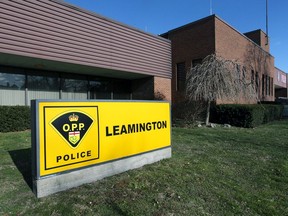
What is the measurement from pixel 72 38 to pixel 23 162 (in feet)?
18.0

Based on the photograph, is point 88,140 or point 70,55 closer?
point 88,140

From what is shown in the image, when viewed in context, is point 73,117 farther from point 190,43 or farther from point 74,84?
point 190,43

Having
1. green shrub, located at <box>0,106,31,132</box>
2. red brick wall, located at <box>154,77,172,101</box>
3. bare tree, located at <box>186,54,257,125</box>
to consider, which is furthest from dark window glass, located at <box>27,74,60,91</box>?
bare tree, located at <box>186,54,257,125</box>

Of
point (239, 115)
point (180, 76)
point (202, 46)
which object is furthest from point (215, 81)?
point (180, 76)

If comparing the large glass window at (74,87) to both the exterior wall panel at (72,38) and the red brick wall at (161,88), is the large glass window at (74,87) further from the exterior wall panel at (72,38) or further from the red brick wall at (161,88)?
the red brick wall at (161,88)

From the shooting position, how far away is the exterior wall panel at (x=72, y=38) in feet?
24.6

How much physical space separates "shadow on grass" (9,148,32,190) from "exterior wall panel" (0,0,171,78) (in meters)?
3.39

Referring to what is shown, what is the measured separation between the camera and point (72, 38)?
9039 millimetres

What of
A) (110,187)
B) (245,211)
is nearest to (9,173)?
(110,187)

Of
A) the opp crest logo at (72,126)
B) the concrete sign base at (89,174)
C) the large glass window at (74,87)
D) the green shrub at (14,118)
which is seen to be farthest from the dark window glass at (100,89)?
the opp crest logo at (72,126)

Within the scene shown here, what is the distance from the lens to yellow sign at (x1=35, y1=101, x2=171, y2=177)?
3.57 m

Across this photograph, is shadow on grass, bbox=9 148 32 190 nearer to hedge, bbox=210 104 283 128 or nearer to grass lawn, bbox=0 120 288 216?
grass lawn, bbox=0 120 288 216

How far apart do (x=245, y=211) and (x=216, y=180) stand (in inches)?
45.5

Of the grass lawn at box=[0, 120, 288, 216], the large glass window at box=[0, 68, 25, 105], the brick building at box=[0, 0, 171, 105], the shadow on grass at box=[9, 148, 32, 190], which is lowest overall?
the grass lawn at box=[0, 120, 288, 216]
